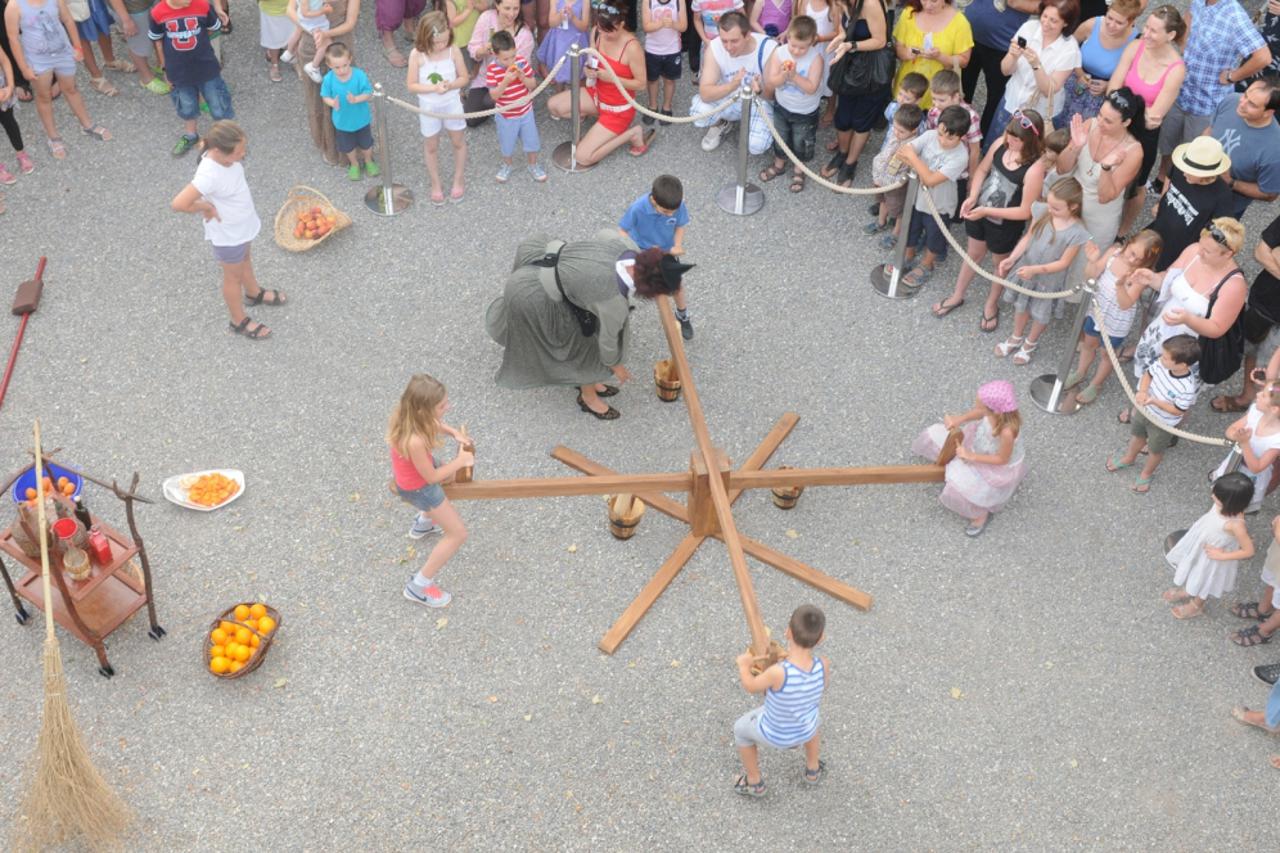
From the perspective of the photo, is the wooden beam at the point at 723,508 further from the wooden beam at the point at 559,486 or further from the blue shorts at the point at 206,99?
the blue shorts at the point at 206,99

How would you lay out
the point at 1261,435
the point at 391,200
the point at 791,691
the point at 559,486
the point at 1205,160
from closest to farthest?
1. the point at 791,691
2. the point at 1261,435
3. the point at 559,486
4. the point at 1205,160
5. the point at 391,200

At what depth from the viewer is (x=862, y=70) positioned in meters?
9.41

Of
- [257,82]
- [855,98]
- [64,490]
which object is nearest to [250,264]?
[64,490]

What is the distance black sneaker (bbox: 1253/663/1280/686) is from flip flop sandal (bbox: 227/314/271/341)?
6.25 meters

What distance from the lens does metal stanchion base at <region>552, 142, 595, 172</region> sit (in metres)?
10.2

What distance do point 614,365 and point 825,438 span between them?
4.56 feet

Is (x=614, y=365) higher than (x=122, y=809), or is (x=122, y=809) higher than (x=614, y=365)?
(x=614, y=365)

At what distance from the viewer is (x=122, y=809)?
6.21 metres

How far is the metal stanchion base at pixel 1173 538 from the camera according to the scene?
754cm

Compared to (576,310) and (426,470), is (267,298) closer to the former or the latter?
(576,310)

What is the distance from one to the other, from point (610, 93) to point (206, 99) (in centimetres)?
320

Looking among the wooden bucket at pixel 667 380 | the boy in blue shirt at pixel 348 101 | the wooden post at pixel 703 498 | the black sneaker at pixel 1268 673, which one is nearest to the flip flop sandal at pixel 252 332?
the boy in blue shirt at pixel 348 101

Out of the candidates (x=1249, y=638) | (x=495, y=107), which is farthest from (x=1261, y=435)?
(x=495, y=107)

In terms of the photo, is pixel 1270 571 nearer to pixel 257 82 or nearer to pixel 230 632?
pixel 230 632
